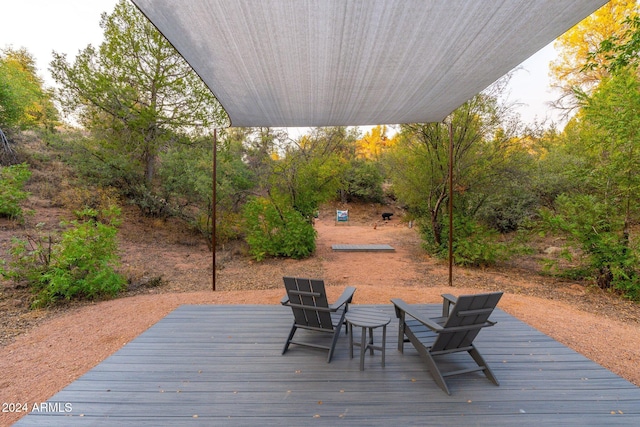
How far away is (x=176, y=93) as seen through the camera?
9.67 m

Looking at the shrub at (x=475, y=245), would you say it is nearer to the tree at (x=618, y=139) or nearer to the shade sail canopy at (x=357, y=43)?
the tree at (x=618, y=139)

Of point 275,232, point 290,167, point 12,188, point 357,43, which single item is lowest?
point 275,232

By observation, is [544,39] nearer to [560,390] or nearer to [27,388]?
[560,390]

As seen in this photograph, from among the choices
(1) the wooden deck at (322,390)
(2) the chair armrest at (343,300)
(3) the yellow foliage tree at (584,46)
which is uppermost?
(3) the yellow foliage tree at (584,46)

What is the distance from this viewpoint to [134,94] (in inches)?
363

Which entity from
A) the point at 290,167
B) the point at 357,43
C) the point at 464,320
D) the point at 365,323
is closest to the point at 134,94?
the point at 290,167

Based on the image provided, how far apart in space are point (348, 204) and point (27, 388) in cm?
1898

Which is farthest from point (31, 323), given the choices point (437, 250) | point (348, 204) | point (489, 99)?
point (348, 204)

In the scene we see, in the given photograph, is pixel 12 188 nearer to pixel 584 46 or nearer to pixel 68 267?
pixel 68 267

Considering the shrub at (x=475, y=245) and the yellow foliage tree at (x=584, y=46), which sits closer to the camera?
the shrub at (x=475, y=245)

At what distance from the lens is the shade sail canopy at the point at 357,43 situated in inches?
79.9

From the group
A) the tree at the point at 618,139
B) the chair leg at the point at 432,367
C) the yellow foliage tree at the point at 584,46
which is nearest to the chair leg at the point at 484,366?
the chair leg at the point at 432,367

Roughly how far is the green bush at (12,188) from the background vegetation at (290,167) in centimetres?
5

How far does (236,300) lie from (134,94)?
8198 mm
